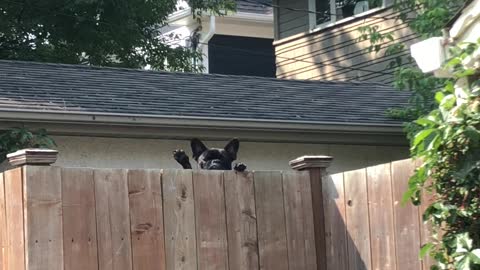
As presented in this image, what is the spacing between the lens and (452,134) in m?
3.96

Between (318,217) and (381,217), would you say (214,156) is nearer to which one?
(318,217)

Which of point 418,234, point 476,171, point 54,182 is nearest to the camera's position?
point 476,171

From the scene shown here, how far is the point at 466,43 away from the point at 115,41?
31.1 feet

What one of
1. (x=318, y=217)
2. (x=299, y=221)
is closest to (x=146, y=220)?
(x=299, y=221)

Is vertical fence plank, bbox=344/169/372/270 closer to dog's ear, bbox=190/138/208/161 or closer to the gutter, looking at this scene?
dog's ear, bbox=190/138/208/161

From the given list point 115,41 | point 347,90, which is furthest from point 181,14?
point 347,90

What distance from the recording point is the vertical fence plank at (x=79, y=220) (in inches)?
166

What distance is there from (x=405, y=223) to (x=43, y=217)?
6.34ft

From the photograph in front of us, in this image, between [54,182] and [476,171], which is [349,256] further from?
[54,182]

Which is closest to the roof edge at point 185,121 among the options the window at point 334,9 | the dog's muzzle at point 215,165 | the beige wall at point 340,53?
the dog's muzzle at point 215,165

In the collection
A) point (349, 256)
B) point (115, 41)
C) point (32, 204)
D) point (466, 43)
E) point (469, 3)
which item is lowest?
point (349, 256)

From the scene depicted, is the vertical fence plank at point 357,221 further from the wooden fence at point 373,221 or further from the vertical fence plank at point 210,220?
the vertical fence plank at point 210,220

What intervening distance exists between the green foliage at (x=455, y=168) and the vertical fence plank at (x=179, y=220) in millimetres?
1221

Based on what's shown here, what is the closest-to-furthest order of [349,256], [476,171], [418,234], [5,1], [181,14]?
[476,171]
[418,234]
[349,256]
[5,1]
[181,14]
